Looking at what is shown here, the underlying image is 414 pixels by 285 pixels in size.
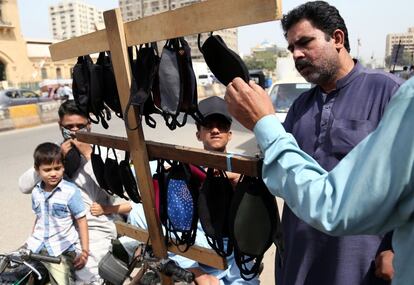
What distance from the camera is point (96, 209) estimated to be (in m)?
2.50

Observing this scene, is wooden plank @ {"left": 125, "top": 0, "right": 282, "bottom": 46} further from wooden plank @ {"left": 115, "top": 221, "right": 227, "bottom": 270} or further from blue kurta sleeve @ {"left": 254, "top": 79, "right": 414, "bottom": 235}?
wooden plank @ {"left": 115, "top": 221, "right": 227, "bottom": 270}

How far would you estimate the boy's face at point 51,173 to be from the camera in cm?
238

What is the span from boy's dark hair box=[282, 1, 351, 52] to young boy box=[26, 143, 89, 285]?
5.44 feet

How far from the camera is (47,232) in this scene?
Answer: 2.44 metres

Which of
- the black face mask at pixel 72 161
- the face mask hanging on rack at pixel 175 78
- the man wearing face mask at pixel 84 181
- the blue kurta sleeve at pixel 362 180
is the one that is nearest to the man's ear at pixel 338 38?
the face mask hanging on rack at pixel 175 78

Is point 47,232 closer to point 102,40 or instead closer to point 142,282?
point 142,282

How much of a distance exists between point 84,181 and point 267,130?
180 centimetres

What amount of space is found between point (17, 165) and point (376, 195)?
27.1 feet

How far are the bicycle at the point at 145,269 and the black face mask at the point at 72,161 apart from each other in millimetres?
634

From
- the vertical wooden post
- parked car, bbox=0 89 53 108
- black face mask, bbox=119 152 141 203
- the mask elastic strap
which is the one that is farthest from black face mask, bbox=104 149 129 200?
parked car, bbox=0 89 53 108

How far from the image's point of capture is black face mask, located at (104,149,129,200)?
81.0 inches

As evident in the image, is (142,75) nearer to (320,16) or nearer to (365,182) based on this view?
(320,16)

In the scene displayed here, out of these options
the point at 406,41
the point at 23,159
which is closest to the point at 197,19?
the point at 23,159

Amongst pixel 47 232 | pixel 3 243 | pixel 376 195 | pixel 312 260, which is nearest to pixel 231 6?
pixel 376 195
